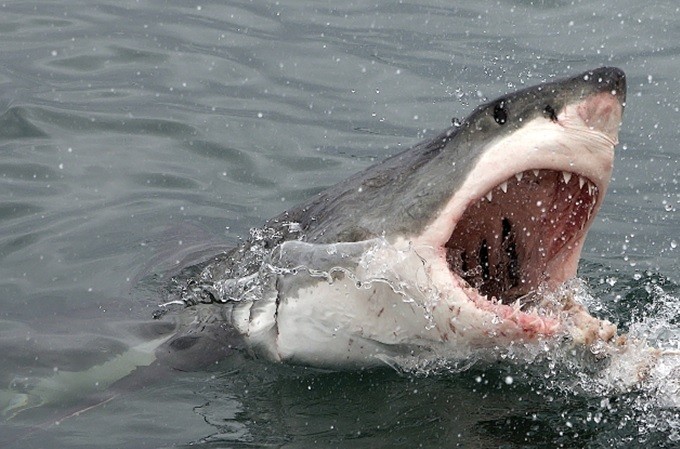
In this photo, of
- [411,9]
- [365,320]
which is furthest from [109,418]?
[411,9]

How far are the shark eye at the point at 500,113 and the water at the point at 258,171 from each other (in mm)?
867

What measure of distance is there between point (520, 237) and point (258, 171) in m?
3.21

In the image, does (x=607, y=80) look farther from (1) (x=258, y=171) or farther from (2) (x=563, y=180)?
(1) (x=258, y=171)

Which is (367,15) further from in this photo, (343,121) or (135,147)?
(135,147)

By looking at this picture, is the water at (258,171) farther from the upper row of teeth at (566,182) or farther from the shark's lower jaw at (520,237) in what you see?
the upper row of teeth at (566,182)

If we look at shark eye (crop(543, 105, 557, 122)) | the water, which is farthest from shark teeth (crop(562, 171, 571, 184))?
the water

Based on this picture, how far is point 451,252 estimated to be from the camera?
395 cm

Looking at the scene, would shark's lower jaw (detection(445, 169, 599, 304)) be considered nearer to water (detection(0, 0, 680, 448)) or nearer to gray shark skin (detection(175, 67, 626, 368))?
gray shark skin (detection(175, 67, 626, 368))

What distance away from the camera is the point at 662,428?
3.87 m

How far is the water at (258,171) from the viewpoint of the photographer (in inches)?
161

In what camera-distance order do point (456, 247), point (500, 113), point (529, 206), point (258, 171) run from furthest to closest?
1. point (258, 171)
2. point (456, 247)
3. point (529, 206)
4. point (500, 113)

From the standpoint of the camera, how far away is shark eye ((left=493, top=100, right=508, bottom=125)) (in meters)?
3.54

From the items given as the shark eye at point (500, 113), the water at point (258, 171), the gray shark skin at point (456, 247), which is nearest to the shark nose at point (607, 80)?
the gray shark skin at point (456, 247)

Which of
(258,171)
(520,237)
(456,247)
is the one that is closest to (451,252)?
(456,247)
